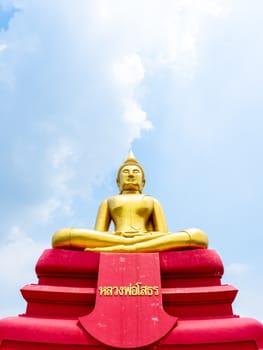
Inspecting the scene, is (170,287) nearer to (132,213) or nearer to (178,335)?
(178,335)

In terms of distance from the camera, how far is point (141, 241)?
7.77 meters

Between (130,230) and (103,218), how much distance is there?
0.91m

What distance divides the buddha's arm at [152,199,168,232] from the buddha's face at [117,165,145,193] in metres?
0.88

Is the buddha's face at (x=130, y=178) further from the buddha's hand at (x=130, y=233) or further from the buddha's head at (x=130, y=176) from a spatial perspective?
the buddha's hand at (x=130, y=233)

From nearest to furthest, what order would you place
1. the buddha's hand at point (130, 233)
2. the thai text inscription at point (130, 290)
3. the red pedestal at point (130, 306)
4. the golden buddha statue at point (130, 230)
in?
the red pedestal at point (130, 306) < the thai text inscription at point (130, 290) < the golden buddha statue at point (130, 230) < the buddha's hand at point (130, 233)

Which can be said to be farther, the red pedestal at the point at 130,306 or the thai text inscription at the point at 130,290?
the thai text inscription at the point at 130,290

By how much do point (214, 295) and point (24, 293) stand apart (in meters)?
3.17

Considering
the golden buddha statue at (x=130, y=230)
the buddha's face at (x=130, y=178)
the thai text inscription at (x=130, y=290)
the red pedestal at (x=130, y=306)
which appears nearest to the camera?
the red pedestal at (x=130, y=306)

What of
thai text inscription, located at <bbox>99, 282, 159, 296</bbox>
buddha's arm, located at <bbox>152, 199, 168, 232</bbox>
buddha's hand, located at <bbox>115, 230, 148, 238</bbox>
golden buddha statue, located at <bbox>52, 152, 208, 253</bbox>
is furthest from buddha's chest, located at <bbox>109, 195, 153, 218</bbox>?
thai text inscription, located at <bbox>99, 282, 159, 296</bbox>

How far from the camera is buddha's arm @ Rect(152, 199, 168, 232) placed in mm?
9297

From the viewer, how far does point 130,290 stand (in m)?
6.62

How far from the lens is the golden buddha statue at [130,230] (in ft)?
25.0

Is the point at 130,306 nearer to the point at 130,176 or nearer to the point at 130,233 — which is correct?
the point at 130,233

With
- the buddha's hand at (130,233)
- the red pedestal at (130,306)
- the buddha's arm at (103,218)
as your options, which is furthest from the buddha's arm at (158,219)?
the red pedestal at (130,306)
